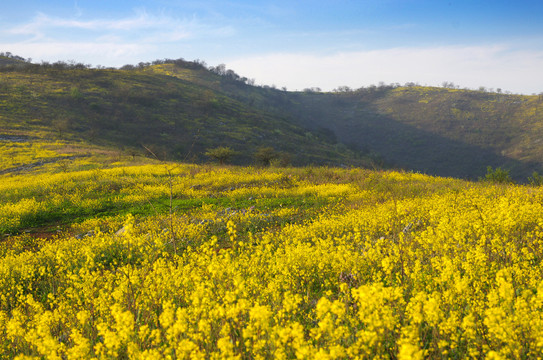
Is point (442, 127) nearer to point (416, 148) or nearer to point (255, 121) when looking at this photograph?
point (416, 148)

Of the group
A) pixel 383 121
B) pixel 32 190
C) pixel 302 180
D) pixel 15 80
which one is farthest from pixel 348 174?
pixel 383 121

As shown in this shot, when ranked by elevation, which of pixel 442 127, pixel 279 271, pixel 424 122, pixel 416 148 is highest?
pixel 424 122

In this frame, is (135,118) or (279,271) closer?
(279,271)

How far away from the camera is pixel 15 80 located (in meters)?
55.2

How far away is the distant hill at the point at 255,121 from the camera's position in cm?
4778

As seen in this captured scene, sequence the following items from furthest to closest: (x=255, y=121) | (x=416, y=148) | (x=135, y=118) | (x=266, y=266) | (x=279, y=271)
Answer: (x=416, y=148) → (x=255, y=121) → (x=135, y=118) → (x=266, y=266) → (x=279, y=271)

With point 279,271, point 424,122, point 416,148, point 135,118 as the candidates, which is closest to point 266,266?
point 279,271

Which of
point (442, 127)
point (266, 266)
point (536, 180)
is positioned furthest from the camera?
point (442, 127)

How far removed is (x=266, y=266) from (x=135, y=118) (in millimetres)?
55419

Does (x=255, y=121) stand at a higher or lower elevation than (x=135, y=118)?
higher

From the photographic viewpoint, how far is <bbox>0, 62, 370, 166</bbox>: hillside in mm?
43562

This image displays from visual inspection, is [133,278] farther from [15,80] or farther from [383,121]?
[383,121]

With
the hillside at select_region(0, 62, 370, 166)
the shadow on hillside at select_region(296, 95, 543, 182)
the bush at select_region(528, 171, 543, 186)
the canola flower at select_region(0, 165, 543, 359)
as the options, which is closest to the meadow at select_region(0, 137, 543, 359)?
the canola flower at select_region(0, 165, 543, 359)

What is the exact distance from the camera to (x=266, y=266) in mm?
6102
